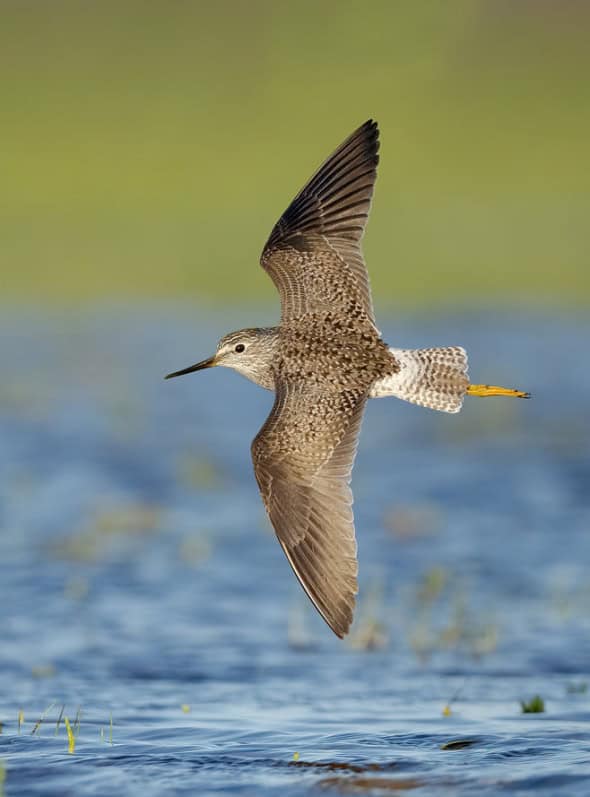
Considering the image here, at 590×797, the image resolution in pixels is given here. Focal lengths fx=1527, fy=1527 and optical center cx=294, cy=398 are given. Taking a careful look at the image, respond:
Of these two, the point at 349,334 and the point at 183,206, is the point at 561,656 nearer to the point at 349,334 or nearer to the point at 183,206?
the point at 349,334

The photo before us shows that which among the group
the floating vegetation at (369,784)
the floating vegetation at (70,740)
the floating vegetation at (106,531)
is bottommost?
the floating vegetation at (369,784)

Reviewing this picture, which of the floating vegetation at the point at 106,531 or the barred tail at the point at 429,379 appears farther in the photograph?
the floating vegetation at the point at 106,531

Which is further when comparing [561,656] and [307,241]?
[561,656]

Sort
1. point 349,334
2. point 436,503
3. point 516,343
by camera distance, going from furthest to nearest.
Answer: point 516,343
point 436,503
point 349,334

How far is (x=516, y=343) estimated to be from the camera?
14312 mm

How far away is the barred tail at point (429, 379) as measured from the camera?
6031mm

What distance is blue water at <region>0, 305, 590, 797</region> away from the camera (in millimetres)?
6168

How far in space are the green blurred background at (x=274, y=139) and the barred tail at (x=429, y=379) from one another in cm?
957

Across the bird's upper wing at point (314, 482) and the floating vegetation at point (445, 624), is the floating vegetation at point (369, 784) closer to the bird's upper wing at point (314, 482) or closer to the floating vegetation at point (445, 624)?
the bird's upper wing at point (314, 482)

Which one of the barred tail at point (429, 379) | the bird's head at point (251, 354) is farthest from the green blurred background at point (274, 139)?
the barred tail at point (429, 379)

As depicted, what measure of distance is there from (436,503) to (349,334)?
473 cm

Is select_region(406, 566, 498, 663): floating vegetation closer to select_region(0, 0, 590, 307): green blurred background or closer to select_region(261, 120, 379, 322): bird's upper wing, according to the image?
select_region(261, 120, 379, 322): bird's upper wing

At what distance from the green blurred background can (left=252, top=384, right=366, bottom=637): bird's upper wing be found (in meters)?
9.89

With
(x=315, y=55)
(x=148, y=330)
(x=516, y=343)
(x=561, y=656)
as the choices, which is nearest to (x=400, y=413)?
(x=516, y=343)
